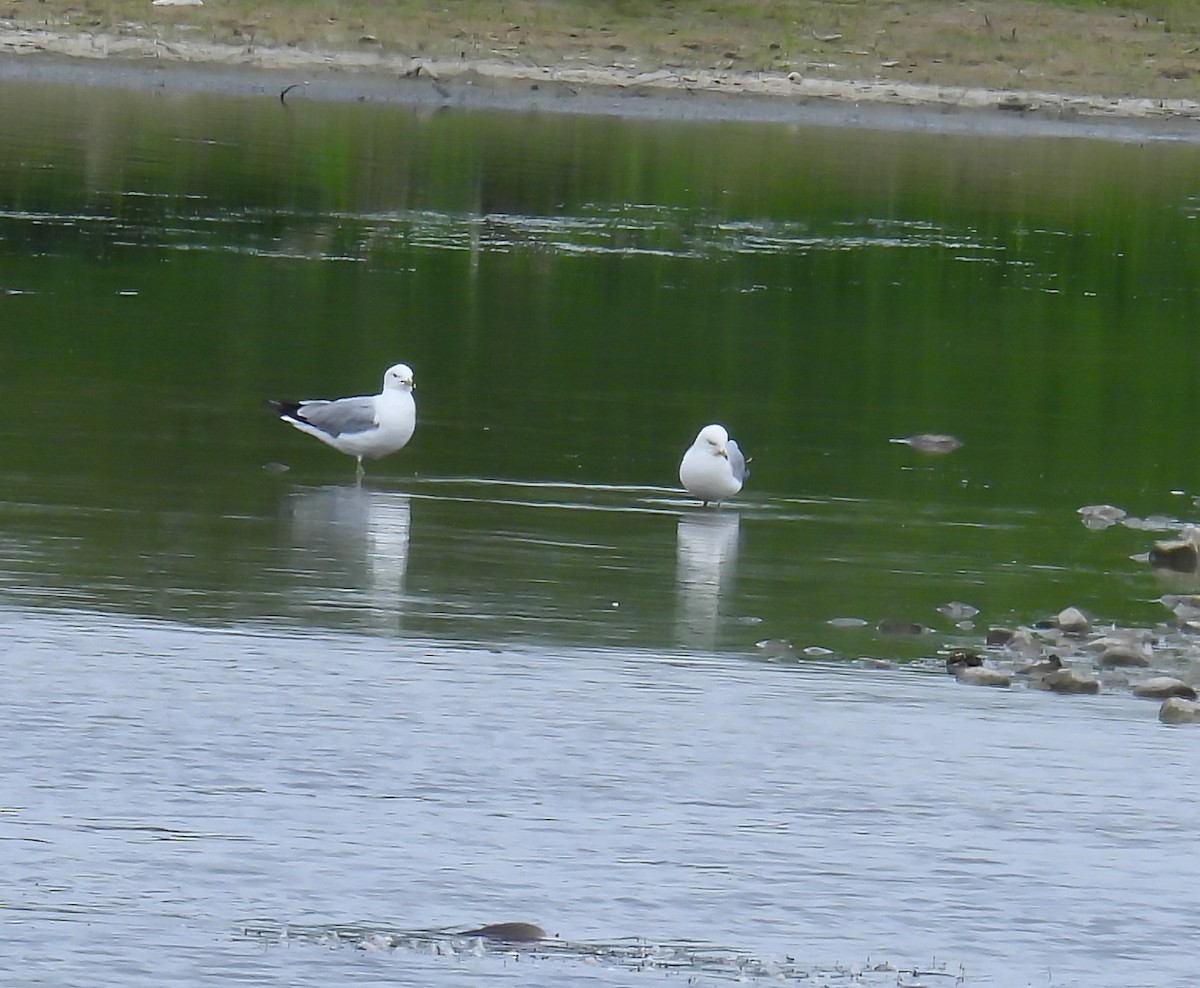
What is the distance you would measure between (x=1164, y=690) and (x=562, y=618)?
2.42m

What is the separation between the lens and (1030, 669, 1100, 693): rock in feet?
33.8

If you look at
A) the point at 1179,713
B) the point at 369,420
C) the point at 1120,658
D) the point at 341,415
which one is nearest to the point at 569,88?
the point at 341,415

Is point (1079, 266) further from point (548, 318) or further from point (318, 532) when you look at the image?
point (318, 532)

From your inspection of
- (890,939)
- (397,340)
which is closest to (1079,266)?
(397,340)

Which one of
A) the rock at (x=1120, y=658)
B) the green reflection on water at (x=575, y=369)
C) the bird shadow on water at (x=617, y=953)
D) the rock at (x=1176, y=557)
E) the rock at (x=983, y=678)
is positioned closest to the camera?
the bird shadow on water at (x=617, y=953)

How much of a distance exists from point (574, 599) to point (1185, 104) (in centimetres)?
3766

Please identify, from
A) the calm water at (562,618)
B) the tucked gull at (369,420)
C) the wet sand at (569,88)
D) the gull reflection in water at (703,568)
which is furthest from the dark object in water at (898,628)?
the wet sand at (569,88)

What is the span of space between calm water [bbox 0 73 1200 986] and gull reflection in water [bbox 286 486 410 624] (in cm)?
5

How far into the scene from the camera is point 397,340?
766 inches

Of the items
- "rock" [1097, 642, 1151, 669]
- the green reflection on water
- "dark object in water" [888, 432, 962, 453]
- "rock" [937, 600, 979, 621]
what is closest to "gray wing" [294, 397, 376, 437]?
the green reflection on water

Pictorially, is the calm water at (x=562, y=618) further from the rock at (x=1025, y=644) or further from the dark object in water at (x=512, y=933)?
the rock at (x=1025, y=644)

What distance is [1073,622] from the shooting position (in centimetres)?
1121

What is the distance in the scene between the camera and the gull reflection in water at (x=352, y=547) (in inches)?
440

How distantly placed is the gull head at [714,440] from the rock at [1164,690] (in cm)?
331
